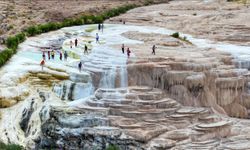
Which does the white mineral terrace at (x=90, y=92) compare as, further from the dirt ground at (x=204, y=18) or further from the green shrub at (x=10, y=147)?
the dirt ground at (x=204, y=18)

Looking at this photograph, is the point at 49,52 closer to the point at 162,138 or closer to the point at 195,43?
the point at 195,43

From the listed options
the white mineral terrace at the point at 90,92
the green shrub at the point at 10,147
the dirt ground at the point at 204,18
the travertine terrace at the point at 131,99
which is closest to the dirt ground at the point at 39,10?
the dirt ground at the point at 204,18

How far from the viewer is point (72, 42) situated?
36.4 metres

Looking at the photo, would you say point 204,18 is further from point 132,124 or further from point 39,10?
point 132,124

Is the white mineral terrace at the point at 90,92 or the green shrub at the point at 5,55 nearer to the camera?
the white mineral terrace at the point at 90,92

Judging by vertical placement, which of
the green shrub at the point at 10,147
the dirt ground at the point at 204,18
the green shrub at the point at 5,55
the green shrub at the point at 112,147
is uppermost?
the dirt ground at the point at 204,18

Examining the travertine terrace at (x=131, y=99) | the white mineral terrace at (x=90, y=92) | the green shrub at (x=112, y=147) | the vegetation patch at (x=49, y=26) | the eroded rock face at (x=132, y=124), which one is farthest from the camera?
the vegetation patch at (x=49, y=26)

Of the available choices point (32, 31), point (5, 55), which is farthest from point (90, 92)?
point (32, 31)

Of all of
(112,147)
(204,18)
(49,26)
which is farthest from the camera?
(204,18)

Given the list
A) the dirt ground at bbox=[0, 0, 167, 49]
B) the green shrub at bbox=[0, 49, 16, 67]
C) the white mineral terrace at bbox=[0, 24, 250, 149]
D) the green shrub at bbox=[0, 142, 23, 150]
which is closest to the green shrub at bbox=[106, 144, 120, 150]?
the white mineral terrace at bbox=[0, 24, 250, 149]

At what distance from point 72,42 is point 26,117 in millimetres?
9880

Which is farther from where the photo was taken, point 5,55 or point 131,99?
point 5,55

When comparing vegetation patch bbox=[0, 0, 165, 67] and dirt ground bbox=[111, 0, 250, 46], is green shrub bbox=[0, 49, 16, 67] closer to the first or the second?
vegetation patch bbox=[0, 0, 165, 67]

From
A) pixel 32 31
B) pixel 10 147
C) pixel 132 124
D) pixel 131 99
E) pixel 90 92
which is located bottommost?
pixel 10 147
